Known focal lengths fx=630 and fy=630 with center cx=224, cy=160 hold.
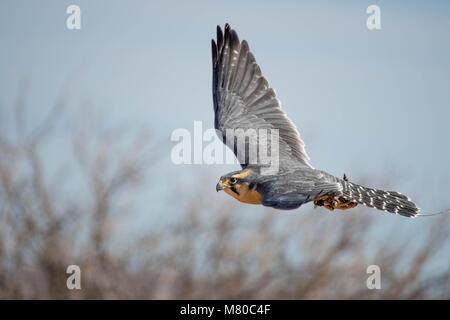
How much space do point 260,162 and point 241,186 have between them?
115cm

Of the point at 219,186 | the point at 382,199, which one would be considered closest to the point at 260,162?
the point at 219,186

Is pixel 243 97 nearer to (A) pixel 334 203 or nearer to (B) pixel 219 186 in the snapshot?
(B) pixel 219 186

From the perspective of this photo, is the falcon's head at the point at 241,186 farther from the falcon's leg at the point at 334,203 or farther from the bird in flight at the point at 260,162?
the falcon's leg at the point at 334,203

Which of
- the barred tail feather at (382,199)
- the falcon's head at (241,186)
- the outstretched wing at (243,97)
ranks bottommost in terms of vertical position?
the barred tail feather at (382,199)

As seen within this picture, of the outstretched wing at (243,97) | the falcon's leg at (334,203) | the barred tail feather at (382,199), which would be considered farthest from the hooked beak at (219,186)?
the outstretched wing at (243,97)

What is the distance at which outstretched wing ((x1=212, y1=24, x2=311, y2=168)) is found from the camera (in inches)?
304

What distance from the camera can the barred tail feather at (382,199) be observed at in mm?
5520

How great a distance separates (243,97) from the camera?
817cm

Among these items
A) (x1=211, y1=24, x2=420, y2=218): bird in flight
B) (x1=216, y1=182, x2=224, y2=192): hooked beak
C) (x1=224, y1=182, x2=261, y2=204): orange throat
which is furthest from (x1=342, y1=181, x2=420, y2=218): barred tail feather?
(x1=216, y1=182, x2=224, y2=192): hooked beak

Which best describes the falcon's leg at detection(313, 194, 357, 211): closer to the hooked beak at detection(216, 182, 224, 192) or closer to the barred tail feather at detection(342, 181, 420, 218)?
the barred tail feather at detection(342, 181, 420, 218)

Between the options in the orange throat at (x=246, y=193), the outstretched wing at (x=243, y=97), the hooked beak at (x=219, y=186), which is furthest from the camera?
the outstretched wing at (x=243, y=97)

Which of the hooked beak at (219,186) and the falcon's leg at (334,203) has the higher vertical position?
the hooked beak at (219,186)
